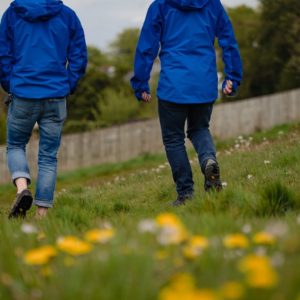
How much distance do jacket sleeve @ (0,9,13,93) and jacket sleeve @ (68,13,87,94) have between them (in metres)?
0.49

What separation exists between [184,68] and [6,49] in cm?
144

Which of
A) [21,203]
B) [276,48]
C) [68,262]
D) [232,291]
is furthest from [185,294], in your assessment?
[276,48]

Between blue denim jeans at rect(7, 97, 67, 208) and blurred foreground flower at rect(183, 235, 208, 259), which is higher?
blurred foreground flower at rect(183, 235, 208, 259)

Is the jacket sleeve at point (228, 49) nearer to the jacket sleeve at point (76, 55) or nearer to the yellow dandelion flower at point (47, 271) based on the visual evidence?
the jacket sleeve at point (76, 55)

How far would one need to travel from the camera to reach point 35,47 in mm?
5246

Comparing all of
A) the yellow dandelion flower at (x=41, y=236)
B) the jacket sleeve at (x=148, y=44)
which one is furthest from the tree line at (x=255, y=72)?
the yellow dandelion flower at (x=41, y=236)

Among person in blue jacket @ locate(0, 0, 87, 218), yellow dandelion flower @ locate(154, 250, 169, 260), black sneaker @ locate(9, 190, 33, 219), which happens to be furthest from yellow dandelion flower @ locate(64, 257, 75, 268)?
person in blue jacket @ locate(0, 0, 87, 218)

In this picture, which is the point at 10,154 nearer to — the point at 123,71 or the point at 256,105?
the point at 256,105

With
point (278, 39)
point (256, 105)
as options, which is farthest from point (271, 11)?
point (256, 105)

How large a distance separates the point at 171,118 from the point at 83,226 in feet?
6.54

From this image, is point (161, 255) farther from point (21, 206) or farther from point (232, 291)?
point (21, 206)

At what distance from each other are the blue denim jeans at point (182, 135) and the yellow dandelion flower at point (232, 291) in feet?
12.7

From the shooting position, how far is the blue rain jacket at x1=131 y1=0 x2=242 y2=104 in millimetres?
5316

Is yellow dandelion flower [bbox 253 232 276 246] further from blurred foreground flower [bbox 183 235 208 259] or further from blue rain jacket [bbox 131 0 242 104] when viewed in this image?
blue rain jacket [bbox 131 0 242 104]
